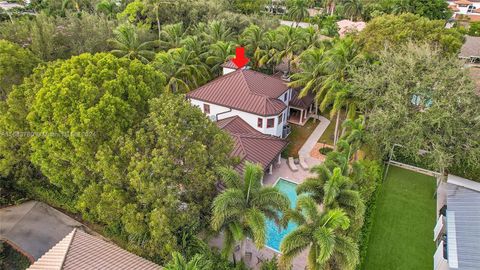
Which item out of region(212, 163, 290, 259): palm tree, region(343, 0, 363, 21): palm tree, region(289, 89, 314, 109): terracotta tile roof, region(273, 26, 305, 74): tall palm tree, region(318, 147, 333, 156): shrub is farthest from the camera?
region(343, 0, 363, 21): palm tree

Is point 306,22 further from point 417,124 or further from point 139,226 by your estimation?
point 139,226

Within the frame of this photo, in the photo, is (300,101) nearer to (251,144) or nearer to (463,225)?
(251,144)

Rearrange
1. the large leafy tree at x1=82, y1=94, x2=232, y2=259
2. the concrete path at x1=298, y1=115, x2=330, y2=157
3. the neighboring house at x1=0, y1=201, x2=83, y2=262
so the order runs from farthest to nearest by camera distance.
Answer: the concrete path at x1=298, y1=115, x2=330, y2=157
the neighboring house at x1=0, y1=201, x2=83, y2=262
the large leafy tree at x1=82, y1=94, x2=232, y2=259

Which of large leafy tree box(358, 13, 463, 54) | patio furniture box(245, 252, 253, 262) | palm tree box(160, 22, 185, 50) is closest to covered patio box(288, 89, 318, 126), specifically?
large leafy tree box(358, 13, 463, 54)

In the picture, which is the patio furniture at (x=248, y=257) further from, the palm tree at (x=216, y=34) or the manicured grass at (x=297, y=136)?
the palm tree at (x=216, y=34)

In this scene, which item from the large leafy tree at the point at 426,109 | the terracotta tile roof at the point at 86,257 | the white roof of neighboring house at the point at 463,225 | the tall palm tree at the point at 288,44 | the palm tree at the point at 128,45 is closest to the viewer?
the terracotta tile roof at the point at 86,257

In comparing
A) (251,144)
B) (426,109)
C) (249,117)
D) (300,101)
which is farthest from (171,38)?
(426,109)

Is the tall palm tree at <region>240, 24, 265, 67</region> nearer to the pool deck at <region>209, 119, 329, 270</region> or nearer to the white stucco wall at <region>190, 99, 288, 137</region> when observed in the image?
the white stucco wall at <region>190, 99, 288, 137</region>

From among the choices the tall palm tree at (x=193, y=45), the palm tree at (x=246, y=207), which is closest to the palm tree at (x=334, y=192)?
the palm tree at (x=246, y=207)
